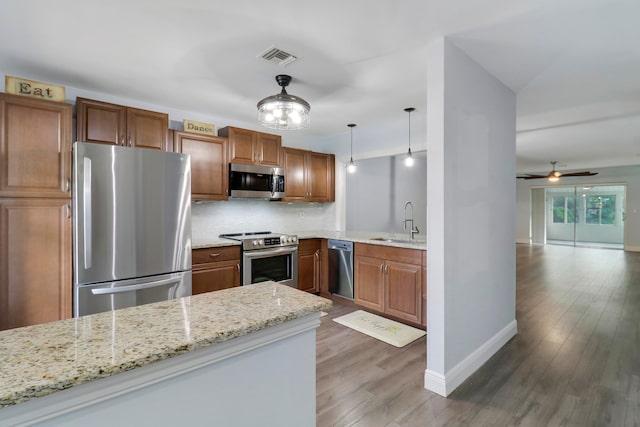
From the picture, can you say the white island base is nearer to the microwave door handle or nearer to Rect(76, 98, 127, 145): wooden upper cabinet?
Rect(76, 98, 127, 145): wooden upper cabinet

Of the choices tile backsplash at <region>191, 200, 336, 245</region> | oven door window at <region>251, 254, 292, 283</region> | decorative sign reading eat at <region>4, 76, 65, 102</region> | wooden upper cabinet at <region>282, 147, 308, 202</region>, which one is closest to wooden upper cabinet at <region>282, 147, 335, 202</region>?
wooden upper cabinet at <region>282, 147, 308, 202</region>

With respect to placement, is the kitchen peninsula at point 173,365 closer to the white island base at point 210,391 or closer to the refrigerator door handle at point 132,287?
the white island base at point 210,391

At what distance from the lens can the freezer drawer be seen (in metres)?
2.52

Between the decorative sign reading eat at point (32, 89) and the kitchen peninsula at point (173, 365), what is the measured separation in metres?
2.57

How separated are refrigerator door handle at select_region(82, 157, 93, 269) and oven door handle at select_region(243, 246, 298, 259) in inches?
58.1

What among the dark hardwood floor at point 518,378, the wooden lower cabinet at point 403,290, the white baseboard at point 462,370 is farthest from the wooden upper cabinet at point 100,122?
the white baseboard at point 462,370

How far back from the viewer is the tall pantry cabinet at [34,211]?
2307mm

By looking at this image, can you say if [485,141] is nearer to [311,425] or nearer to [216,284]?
[311,425]

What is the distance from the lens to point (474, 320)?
8.27 feet

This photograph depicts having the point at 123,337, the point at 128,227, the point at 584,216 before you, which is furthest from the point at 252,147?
the point at 584,216

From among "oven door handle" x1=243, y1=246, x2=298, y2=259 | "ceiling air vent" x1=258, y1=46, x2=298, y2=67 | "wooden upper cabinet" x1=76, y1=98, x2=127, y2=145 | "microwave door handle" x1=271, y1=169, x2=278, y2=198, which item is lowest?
"oven door handle" x1=243, y1=246, x2=298, y2=259

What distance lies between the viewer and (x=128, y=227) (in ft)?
8.72

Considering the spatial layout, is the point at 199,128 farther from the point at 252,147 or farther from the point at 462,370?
the point at 462,370

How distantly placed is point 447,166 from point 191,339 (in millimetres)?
1972
